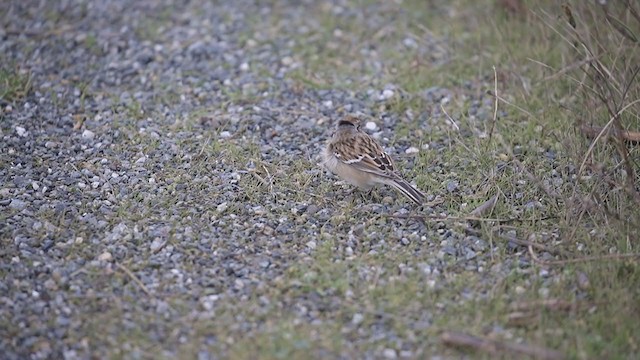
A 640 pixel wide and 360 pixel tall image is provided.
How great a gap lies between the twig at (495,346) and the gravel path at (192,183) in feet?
0.73

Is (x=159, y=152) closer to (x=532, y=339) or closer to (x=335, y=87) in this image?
(x=335, y=87)

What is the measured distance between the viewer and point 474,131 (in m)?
8.30

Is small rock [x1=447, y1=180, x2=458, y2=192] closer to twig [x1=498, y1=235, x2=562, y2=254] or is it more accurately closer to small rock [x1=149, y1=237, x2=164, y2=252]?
twig [x1=498, y1=235, x2=562, y2=254]

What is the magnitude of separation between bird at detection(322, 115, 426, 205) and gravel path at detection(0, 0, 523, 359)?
8.3 inches

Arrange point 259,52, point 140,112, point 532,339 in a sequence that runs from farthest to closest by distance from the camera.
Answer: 1. point 259,52
2. point 140,112
3. point 532,339

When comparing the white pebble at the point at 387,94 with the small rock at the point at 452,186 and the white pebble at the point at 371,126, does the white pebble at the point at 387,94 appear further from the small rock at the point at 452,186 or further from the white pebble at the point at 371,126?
the small rock at the point at 452,186

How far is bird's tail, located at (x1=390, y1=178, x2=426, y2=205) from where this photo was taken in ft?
23.1

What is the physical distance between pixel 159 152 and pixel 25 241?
1.85 m

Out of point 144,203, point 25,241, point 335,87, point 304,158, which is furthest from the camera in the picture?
point 335,87

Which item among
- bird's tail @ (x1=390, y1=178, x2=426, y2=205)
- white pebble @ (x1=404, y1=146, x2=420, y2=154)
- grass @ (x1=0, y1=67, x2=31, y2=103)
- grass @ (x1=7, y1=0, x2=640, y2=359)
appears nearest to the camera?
grass @ (x1=7, y1=0, x2=640, y2=359)

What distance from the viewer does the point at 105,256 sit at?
6344 mm

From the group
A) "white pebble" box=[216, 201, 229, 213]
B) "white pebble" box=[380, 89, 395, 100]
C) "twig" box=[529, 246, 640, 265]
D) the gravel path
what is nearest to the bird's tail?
the gravel path

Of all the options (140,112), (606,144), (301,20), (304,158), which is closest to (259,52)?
(301,20)

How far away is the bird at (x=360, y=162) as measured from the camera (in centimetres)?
713
